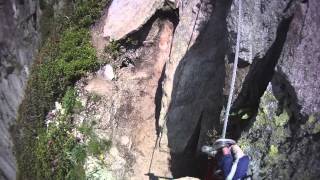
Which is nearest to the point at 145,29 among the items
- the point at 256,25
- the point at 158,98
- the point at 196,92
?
the point at 158,98

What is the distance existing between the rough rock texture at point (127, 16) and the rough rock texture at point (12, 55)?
3293mm

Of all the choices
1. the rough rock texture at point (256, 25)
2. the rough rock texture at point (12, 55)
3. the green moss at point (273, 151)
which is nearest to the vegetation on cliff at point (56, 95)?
the rough rock texture at point (12, 55)

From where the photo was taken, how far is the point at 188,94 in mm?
9672

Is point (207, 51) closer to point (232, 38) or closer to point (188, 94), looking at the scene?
point (188, 94)

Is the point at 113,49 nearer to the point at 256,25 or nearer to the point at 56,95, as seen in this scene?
the point at 56,95

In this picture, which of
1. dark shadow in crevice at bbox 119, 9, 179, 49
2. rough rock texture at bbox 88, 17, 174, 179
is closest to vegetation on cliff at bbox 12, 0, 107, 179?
rough rock texture at bbox 88, 17, 174, 179

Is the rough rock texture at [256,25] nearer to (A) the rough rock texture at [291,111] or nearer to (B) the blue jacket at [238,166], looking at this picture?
(A) the rough rock texture at [291,111]

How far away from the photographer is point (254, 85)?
780cm

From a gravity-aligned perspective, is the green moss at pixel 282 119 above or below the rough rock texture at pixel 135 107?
below

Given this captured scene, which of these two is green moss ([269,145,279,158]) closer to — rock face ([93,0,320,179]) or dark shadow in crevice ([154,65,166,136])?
rock face ([93,0,320,179])

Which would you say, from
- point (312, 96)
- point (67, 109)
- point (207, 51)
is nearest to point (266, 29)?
point (312, 96)

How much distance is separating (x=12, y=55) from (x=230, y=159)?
9599mm

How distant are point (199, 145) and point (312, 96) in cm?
316

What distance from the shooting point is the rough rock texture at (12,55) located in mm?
14164
